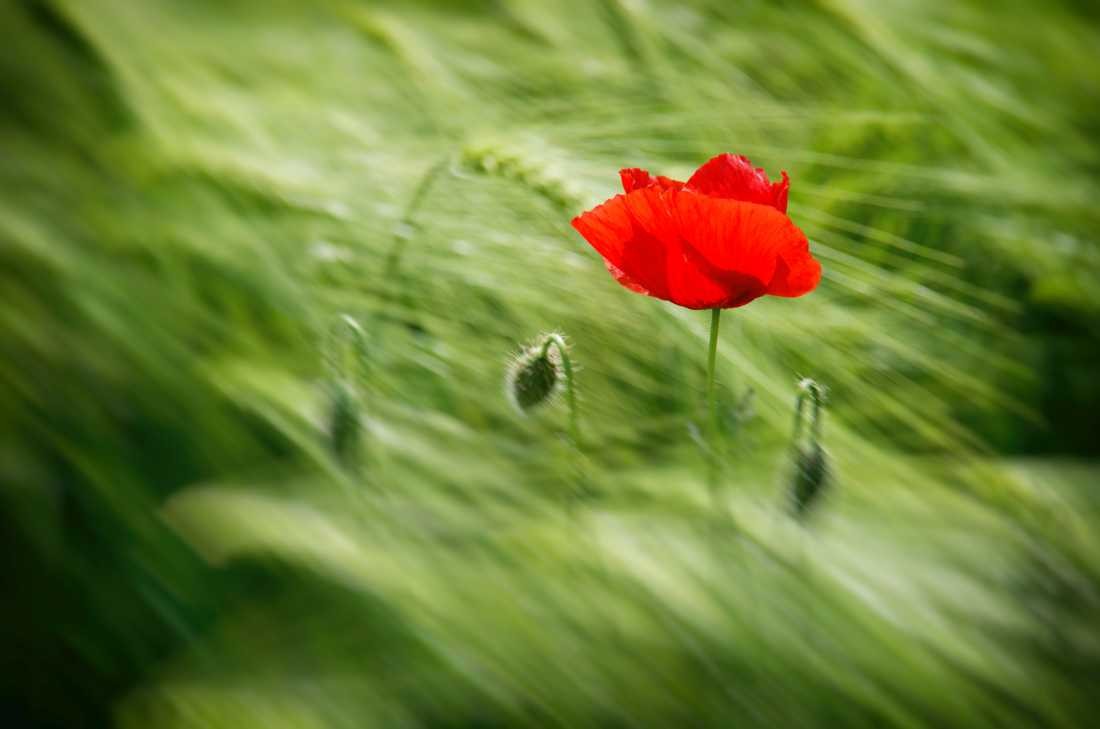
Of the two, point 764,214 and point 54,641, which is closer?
point 764,214

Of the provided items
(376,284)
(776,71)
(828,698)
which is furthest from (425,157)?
(828,698)

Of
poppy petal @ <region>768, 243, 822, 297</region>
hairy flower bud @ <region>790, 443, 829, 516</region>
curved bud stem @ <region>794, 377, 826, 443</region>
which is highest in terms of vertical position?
poppy petal @ <region>768, 243, 822, 297</region>

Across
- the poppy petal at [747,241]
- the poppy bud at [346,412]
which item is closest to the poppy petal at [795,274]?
the poppy petal at [747,241]

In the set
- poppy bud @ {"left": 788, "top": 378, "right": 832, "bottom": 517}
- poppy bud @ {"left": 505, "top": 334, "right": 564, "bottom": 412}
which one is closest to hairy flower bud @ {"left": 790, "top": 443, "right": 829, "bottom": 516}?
poppy bud @ {"left": 788, "top": 378, "right": 832, "bottom": 517}

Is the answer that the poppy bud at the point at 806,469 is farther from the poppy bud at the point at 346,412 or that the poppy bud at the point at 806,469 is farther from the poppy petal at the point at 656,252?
the poppy bud at the point at 346,412

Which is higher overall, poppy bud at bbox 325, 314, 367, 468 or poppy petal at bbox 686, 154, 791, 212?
poppy petal at bbox 686, 154, 791, 212

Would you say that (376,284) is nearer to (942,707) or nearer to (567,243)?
(567,243)

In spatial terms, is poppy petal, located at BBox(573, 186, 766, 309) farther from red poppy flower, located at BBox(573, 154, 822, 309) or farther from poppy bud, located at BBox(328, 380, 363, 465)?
poppy bud, located at BBox(328, 380, 363, 465)

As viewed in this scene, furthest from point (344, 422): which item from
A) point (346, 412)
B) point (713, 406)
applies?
point (713, 406)
